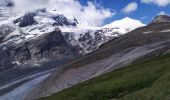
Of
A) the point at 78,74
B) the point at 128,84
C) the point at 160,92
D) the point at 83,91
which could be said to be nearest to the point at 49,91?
the point at 78,74

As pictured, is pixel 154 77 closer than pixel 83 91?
Yes

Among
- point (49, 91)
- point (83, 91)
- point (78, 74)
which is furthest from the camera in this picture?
point (78, 74)

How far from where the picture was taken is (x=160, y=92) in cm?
4581

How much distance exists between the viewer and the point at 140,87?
57.8 m

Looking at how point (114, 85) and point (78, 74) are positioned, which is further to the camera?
point (78, 74)

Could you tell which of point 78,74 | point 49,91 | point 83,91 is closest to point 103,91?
point 83,91

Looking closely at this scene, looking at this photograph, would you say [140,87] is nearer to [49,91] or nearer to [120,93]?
[120,93]

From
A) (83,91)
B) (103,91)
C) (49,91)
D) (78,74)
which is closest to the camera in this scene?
(103,91)

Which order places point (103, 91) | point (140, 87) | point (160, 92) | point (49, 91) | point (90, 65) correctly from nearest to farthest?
point (160, 92), point (140, 87), point (103, 91), point (49, 91), point (90, 65)

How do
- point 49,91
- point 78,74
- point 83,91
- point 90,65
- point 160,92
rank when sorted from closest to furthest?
1. point 160,92
2. point 83,91
3. point 49,91
4. point 78,74
5. point 90,65

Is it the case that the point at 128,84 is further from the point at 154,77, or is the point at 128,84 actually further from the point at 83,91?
the point at 83,91

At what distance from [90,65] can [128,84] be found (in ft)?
262

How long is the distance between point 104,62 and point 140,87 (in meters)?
80.4

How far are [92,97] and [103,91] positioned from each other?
1.74 m
